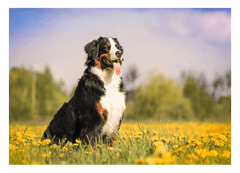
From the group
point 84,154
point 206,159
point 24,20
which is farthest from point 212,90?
point 24,20

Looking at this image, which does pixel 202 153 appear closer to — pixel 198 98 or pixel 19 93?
pixel 198 98

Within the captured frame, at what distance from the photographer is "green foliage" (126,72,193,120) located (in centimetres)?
733

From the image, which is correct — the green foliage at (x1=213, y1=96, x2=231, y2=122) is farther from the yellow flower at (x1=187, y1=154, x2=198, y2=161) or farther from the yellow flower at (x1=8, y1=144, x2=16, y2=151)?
the yellow flower at (x1=8, y1=144, x2=16, y2=151)

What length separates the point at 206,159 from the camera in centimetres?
354

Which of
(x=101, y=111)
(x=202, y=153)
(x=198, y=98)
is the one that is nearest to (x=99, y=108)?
(x=101, y=111)

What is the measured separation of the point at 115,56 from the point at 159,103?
13.9 feet

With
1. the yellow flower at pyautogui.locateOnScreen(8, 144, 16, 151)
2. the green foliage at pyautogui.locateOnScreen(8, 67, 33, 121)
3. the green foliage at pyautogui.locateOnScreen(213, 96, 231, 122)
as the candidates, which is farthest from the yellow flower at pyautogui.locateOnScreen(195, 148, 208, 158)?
the green foliage at pyautogui.locateOnScreen(8, 67, 33, 121)

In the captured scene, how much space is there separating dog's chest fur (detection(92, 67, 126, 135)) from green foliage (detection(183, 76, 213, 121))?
152cm

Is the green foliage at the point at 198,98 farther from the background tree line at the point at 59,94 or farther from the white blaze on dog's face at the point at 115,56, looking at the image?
the white blaze on dog's face at the point at 115,56

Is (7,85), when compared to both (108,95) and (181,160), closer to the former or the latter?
(108,95)

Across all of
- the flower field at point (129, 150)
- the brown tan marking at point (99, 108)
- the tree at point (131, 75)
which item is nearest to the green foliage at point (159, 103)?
the tree at point (131, 75)

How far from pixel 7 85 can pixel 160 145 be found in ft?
9.06

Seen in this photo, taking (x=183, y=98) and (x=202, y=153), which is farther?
(x=183, y=98)

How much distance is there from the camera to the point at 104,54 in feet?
14.1
